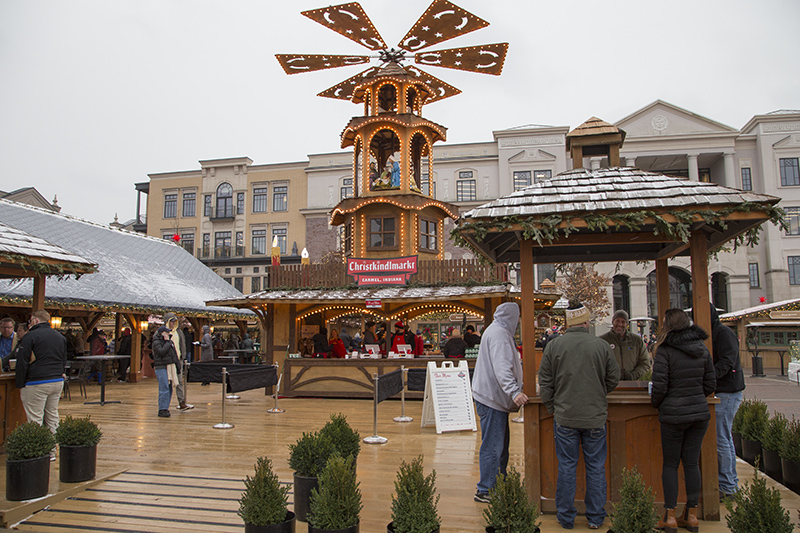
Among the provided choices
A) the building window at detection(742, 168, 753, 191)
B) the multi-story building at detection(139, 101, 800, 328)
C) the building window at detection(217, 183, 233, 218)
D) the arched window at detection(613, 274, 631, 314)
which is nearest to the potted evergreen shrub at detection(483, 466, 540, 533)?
the multi-story building at detection(139, 101, 800, 328)

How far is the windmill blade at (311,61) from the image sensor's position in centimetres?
1659

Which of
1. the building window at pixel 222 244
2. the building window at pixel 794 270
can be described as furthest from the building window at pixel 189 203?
the building window at pixel 794 270

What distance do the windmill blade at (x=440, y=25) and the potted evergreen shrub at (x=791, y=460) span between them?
41.5 feet

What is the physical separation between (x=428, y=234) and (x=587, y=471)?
13.2 metres

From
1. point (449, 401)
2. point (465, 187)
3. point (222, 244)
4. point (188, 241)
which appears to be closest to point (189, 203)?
point (188, 241)

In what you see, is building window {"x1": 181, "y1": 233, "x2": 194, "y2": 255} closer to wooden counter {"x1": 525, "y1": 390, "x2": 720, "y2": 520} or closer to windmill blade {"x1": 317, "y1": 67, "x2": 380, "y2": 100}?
windmill blade {"x1": 317, "y1": 67, "x2": 380, "y2": 100}

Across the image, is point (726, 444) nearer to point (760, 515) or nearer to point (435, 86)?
point (760, 515)

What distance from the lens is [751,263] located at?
39.1 metres

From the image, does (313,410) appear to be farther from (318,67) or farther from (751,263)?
(751,263)

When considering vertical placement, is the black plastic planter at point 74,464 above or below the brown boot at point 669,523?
above

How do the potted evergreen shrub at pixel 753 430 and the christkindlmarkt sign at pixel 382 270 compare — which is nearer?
the potted evergreen shrub at pixel 753 430

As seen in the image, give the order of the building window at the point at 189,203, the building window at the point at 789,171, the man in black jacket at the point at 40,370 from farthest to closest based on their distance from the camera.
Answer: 1. the building window at the point at 189,203
2. the building window at the point at 789,171
3. the man in black jacket at the point at 40,370

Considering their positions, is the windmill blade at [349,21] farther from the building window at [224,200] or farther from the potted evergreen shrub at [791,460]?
the building window at [224,200]

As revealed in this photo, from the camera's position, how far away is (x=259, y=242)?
4500cm
